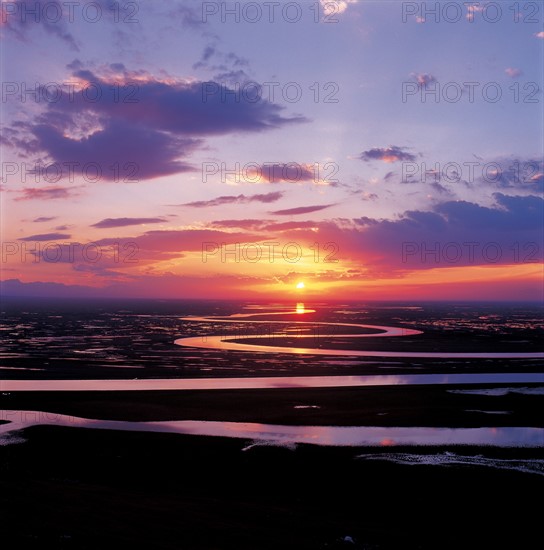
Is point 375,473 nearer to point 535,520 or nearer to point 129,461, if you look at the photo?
point 535,520

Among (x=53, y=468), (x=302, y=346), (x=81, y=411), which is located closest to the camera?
(x=53, y=468)

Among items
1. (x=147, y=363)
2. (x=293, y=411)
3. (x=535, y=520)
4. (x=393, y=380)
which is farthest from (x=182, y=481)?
(x=147, y=363)

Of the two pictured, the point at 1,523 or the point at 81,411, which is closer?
the point at 1,523

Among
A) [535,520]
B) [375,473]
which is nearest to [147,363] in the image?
[375,473]

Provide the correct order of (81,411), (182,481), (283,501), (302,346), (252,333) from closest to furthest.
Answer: (283,501) < (182,481) < (81,411) < (302,346) < (252,333)

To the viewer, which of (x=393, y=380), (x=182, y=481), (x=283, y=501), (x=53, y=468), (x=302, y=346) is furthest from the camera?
(x=302, y=346)

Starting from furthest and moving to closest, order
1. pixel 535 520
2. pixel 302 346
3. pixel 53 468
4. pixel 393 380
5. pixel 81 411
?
pixel 302 346, pixel 393 380, pixel 81 411, pixel 53 468, pixel 535 520

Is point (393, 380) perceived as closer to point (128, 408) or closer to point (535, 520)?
point (128, 408)

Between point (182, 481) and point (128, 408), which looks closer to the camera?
point (182, 481)

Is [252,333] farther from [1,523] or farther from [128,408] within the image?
[1,523]
